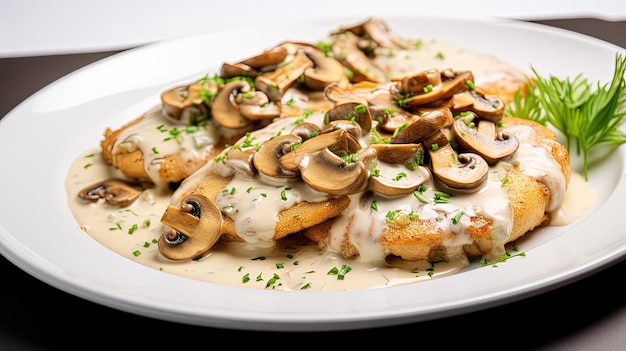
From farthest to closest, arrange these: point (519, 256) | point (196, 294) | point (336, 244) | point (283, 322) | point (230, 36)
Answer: point (230, 36) < point (336, 244) < point (519, 256) < point (196, 294) < point (283, 322)

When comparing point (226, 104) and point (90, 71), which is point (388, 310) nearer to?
point (226, 104)

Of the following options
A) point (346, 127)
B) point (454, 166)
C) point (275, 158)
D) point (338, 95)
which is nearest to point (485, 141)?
point (454, 166)

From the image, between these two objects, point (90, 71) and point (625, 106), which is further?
point (90, 71)

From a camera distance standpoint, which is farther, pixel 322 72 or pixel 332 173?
pixel 322 72

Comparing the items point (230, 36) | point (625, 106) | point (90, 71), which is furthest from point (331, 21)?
point (625, 106)

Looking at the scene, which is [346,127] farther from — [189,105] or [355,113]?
[189,105]

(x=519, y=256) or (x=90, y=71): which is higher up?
(x=519, y=256)

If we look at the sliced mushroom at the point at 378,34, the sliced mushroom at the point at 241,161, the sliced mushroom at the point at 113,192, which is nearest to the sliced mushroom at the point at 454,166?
the sliced mushroom at the point at 241,161
